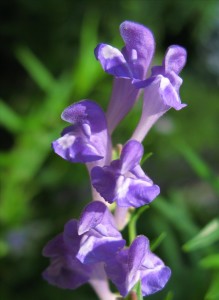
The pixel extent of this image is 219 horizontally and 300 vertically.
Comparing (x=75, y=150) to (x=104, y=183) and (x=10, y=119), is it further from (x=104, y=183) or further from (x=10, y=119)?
(x=10, y=119)

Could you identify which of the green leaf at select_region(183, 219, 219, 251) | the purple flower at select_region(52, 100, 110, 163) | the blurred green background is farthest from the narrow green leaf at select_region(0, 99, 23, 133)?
the purple flower at select_region(52, 100, 110, 163)

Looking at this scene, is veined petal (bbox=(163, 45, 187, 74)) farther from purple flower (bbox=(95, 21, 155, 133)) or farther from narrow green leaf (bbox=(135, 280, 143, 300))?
narrow green leaf (bbox=(135, 280, 143, 300))

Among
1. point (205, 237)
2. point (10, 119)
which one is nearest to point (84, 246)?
point (205, 237)

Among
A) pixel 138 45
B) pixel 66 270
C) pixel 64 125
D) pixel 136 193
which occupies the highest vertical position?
pixel 138 45

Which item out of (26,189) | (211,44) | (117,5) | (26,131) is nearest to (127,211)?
(26,131)

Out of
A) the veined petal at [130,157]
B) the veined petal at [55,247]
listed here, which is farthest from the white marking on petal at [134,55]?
the veined petal at [55,247]

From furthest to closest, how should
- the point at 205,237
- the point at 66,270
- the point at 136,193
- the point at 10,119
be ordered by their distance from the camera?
the point at 10,119 < the point at 205,237 < the point at 66,270 < the point at 136,193

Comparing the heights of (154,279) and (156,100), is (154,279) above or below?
below

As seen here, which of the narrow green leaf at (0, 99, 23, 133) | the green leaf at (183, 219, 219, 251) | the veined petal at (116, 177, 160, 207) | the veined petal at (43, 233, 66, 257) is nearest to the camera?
the veined petal at (116, 177, 160, 207)

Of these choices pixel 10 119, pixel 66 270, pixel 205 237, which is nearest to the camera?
pixel 66 270
